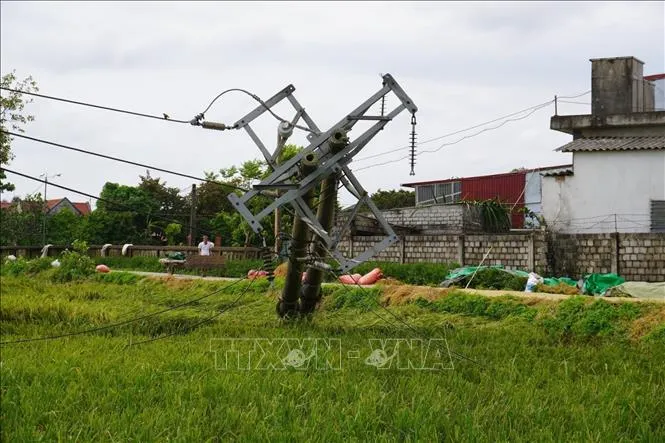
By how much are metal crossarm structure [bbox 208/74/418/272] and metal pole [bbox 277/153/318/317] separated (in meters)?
0.07

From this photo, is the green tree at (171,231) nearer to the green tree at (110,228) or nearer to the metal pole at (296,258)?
the green tree at (110,228)

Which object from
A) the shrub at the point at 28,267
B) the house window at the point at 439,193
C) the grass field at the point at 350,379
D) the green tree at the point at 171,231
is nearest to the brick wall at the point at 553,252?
the grass field at the point at 350,379

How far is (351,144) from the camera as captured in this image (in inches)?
303

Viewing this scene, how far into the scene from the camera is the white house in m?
17.9

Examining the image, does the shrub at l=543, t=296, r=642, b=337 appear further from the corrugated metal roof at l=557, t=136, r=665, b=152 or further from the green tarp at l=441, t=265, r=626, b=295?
the corrugated metal roof at l=557, t=136, r=665, b=152

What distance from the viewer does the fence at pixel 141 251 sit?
23.0m

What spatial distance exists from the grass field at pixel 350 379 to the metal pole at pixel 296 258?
0.28 m

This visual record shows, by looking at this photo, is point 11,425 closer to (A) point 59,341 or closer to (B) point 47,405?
(B) point 47,405

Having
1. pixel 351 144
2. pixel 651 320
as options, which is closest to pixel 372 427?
pixel 351 144

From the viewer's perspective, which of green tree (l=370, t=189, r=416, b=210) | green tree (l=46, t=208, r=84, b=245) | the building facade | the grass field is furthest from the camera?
green tree (l=370, t=189, r=416, b=210)

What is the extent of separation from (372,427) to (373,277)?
373 inches

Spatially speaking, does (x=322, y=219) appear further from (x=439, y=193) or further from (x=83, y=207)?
(x=83, y=207)

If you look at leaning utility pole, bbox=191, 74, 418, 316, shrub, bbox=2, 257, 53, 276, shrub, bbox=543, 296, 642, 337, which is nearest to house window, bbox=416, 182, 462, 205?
shrub, bbox=2, 257, 53, 276

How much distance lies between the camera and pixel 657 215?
58.5 ft
